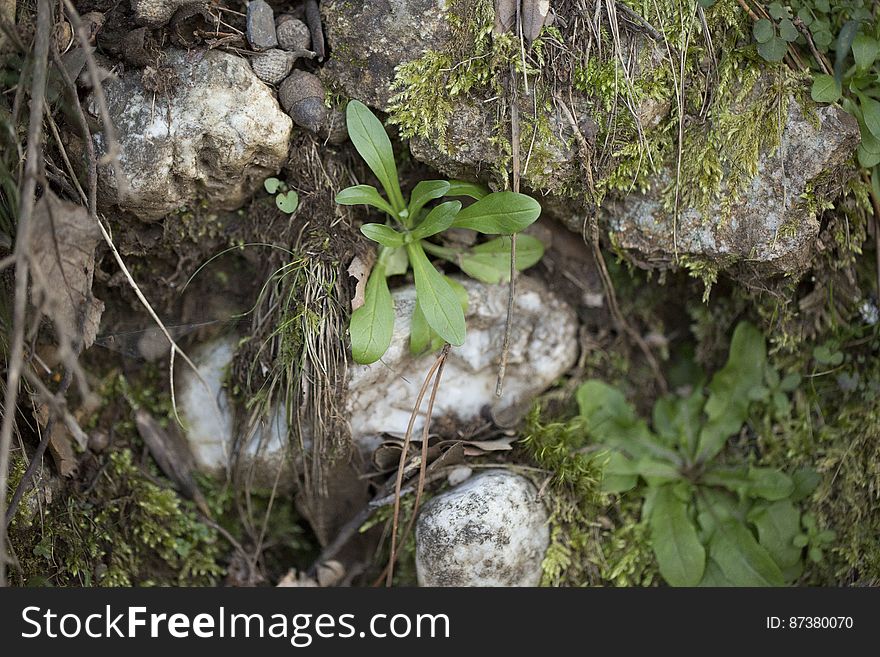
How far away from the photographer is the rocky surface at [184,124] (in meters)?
2.22

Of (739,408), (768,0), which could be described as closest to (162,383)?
(739,408)

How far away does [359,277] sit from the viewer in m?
2.41

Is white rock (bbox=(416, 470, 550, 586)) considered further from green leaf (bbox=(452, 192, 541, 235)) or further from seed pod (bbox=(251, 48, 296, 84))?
seed pod (bbox=(251, 48, 296, 84))

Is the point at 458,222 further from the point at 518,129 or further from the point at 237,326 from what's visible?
the point at 237,326

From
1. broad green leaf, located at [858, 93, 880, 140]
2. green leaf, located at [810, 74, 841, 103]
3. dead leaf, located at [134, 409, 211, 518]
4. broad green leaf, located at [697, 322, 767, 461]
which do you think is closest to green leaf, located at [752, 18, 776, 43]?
green leaf, located at [810, 74, 841, 103]

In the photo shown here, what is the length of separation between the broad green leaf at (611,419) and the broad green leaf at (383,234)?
1016 millimetres

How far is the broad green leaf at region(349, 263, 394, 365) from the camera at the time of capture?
228 centimetres

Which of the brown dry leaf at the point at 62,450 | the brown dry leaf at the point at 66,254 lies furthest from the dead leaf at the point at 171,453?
the brown dry leaf at the point at 66,254

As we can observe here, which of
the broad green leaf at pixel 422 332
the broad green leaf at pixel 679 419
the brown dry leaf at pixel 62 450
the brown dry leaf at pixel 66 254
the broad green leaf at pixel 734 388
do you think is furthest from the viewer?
the broad green leaf at pixel 679 419

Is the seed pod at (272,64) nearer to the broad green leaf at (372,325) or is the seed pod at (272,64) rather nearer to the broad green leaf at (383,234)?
the broad green leaf at (383,234)

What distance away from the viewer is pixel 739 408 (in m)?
2.79

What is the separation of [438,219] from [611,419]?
1.13 metres

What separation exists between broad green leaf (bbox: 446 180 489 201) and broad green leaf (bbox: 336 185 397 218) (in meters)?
0.23

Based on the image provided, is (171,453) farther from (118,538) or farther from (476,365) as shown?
(476,365)
